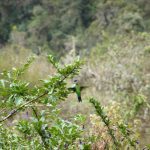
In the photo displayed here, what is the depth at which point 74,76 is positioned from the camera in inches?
93.0

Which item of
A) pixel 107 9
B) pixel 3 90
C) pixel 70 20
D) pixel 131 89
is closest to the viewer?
pixel 3 90

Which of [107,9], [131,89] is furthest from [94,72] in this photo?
[107,9]

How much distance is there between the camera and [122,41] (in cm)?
1335

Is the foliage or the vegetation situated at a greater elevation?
the vegetation

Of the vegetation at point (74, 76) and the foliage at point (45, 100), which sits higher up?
the vegetation at point (74, 76)

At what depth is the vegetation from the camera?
2.38 m

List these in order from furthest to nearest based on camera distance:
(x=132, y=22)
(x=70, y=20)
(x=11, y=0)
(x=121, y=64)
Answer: (x=11, y=0) < (x=70, y=20) < (x=132, y=22) < (x=121, y=64)

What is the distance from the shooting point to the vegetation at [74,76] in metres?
2.38

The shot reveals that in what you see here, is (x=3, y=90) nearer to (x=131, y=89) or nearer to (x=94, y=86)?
(x=131, y=89)

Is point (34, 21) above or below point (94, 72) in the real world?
above

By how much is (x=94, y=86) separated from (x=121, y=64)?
2.84ft

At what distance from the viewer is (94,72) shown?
12656 mm

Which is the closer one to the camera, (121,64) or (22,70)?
(22,70)

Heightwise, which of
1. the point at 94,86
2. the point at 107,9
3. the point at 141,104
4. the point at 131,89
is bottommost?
the point at 141,104
